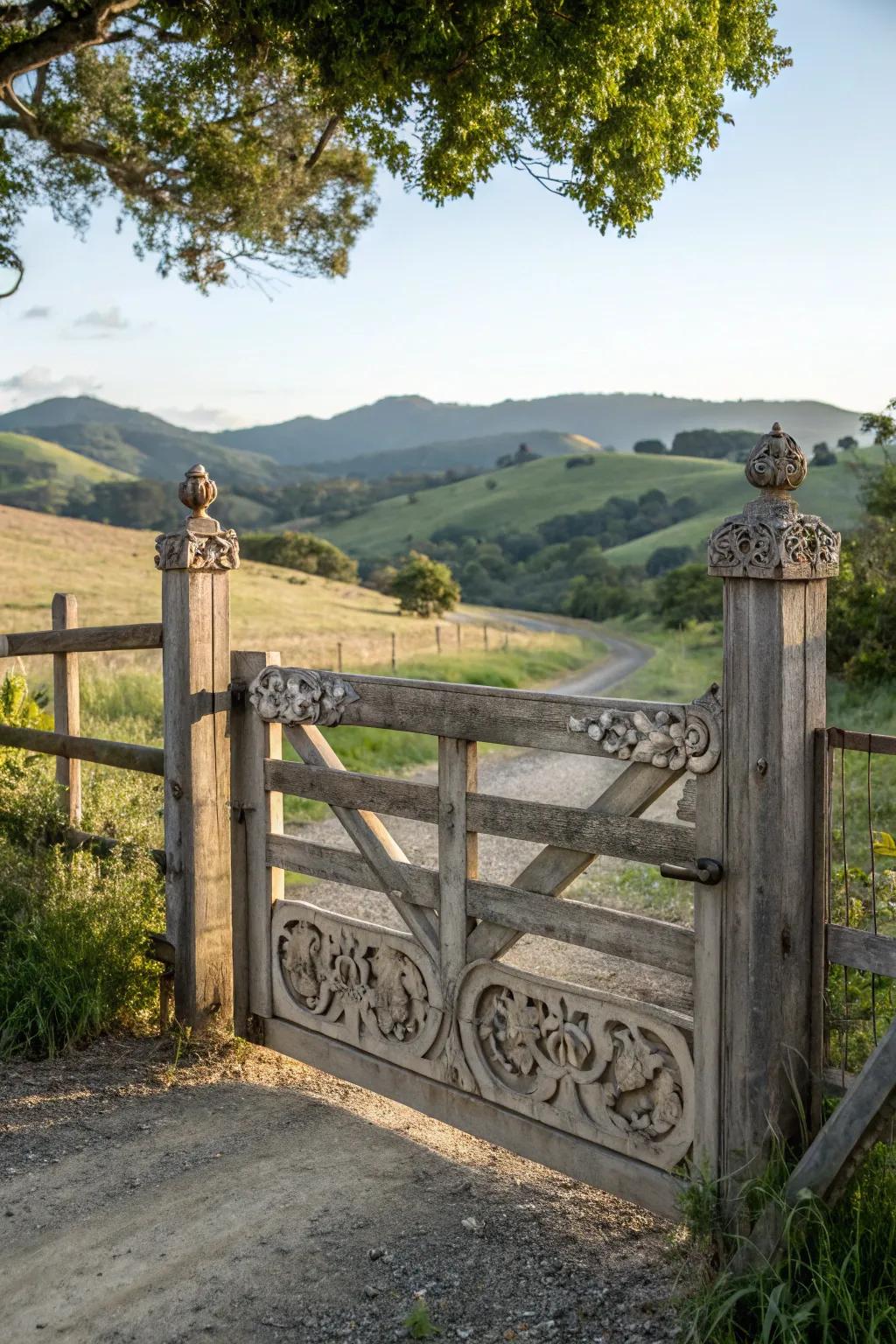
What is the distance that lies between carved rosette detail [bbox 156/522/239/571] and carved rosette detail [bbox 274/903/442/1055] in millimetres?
1735

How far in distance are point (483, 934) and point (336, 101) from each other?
25.2ft

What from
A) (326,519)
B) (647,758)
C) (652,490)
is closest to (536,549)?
(652,490)

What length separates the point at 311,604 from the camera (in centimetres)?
4094

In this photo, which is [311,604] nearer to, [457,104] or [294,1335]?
[457,104]

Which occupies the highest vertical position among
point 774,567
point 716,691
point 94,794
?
point 774,567

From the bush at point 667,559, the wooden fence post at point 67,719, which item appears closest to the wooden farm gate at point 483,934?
the wooden fence post at point 67,719

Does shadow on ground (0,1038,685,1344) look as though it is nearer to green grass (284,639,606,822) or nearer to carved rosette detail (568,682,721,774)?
carved rosette detail (568,682,721,774)

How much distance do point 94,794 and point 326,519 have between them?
136067 mm

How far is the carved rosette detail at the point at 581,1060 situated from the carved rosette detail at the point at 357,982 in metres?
0.30

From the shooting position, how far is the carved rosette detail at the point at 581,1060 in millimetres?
3916

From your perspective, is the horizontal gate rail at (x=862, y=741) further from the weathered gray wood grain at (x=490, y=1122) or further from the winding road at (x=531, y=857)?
the weathered gray wood grain at (x=490, y=1122)

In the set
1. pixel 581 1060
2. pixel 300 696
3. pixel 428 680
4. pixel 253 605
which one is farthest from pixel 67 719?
pixel 253 605

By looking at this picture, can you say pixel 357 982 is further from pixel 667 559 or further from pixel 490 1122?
pixel 667 559

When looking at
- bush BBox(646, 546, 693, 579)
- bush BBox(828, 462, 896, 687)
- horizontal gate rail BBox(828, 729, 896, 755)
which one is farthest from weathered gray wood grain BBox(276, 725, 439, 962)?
bush BBox(646, 546, 693, 579)
